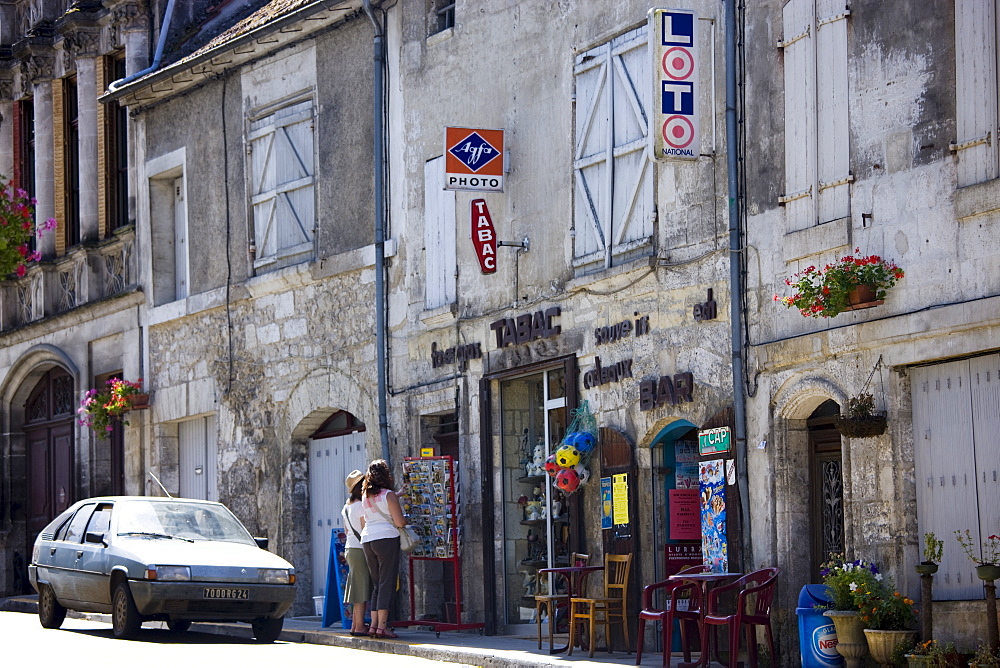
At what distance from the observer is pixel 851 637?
11.5 metres

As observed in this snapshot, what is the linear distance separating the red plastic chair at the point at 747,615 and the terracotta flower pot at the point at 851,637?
2.21 ft

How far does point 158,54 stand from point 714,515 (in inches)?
477

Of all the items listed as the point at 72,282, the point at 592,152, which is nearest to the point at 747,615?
the point at 592,152

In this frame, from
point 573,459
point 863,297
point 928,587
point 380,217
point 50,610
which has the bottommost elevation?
point 50,610

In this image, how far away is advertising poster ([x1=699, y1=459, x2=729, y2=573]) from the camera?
13.5 metres

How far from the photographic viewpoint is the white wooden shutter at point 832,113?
41.1ft

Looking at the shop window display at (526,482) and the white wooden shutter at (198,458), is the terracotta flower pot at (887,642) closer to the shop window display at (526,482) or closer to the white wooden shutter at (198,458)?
the shop window display at (526,482)

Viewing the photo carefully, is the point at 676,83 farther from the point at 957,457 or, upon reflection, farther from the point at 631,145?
the point at 957,457

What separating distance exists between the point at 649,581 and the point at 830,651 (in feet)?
9.28

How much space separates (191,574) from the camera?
15.2 metres

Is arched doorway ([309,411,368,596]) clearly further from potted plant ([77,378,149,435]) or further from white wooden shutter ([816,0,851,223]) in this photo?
white wooden shutter ([816,0,851,223])

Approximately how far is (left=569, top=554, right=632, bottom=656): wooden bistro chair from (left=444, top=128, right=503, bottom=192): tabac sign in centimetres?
393

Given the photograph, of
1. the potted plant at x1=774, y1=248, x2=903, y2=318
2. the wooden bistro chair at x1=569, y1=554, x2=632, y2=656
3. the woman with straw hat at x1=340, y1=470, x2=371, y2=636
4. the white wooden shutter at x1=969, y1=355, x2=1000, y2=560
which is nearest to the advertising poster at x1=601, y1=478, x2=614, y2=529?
the wooden bistro chair at x1=569, y1=554, x2=632, y2=656

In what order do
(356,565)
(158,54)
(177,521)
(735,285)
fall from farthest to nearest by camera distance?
(158,54)
(177,521)
(356,565)
(735,285)
